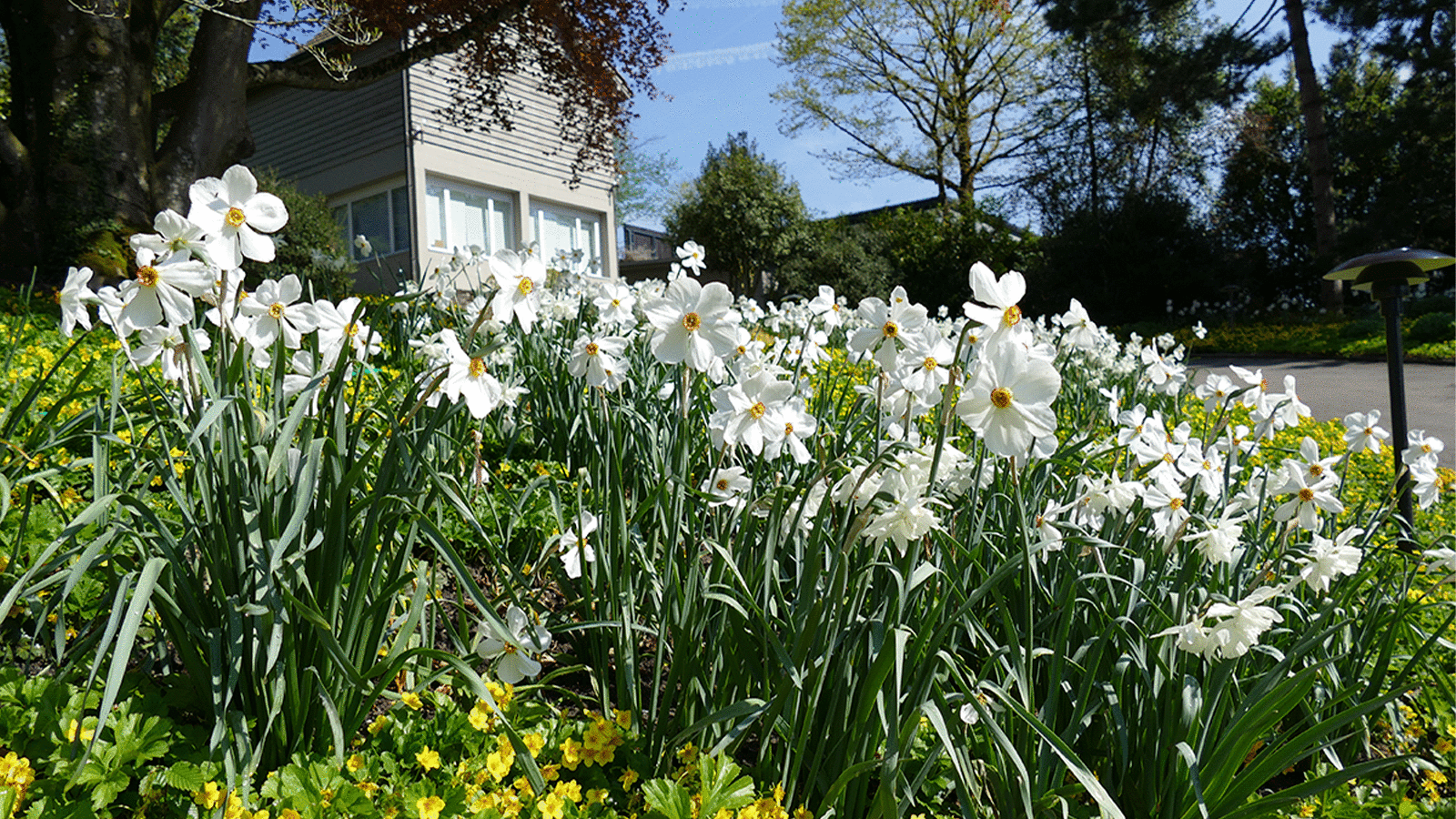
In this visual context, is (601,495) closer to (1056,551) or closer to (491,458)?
(1056,551)

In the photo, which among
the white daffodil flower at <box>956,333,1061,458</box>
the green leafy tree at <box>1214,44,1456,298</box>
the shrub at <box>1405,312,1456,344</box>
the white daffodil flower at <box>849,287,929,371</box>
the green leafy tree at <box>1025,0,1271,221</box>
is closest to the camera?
the white daffodil flower at <box>956,333,1061,458</box>

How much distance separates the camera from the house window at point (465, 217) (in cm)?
1553

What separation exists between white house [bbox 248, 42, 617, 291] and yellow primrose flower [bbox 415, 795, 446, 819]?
1361cm

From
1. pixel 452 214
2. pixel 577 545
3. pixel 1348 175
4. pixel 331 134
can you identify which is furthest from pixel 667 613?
pixel 1348 175

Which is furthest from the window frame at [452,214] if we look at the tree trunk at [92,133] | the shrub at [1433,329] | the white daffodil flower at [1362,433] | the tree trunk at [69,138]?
the shrub at [1433,329]

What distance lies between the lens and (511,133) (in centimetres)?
1492

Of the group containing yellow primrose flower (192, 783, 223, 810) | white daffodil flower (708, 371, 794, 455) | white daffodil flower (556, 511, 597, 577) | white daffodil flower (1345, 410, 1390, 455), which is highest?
white daffodil flower (708, 371, 794, 455)

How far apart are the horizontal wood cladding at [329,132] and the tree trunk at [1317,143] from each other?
1689 centimetres

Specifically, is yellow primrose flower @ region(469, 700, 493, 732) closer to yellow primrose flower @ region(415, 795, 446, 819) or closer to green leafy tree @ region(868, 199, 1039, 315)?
yellow primrose flower @ region(415, 795, 446, 819)

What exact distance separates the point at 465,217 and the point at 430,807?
16177 millimetres

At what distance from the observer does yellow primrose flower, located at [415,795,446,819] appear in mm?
1335

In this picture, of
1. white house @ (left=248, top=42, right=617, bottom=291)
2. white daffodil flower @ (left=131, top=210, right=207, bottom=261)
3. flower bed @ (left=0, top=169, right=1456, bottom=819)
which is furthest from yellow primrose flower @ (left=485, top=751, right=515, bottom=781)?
white house @ (left=248, top=42, right=617, bottom=291)

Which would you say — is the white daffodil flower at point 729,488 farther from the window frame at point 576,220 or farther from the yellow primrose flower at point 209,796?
the window frame at point 576,220

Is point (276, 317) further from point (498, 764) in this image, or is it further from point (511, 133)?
point (511, 133)
